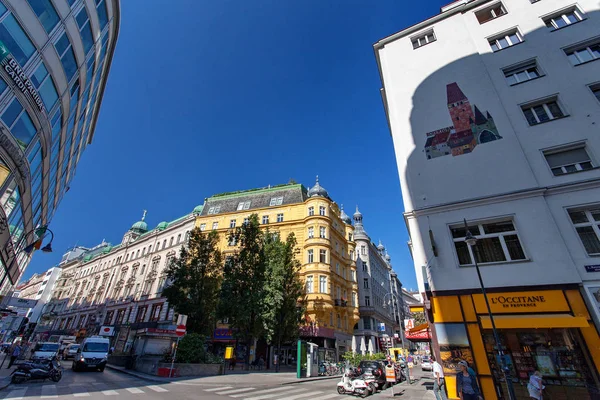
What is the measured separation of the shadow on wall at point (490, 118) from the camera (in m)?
11.7

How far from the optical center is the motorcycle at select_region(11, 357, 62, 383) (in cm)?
1194

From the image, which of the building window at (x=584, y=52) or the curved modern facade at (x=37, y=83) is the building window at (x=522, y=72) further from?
the curved modern facade at (x=37, y=83)

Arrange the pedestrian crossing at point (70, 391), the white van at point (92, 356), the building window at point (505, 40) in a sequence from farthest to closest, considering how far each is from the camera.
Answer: the white van at point (92, 356) < the building window at point (505, 40) < the pedestrian crossing at point (70, 391)

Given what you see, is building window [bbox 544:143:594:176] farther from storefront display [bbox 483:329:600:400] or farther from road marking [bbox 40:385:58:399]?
road marking [bbox 40:385:58:399]

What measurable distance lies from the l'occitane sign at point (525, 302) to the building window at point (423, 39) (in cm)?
1625

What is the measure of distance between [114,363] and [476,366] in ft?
95.1

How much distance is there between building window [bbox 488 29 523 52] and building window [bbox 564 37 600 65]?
96.7 inches

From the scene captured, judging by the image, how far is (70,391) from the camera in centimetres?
1030

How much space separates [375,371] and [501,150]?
1455 centimetres

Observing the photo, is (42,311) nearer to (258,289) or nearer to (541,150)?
(258,289)

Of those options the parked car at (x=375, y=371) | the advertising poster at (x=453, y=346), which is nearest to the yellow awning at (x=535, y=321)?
the advertising poster at (x=453, y=346)

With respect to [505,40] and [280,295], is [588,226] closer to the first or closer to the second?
[505,40]

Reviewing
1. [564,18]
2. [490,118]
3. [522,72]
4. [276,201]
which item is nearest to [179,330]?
[490,118]

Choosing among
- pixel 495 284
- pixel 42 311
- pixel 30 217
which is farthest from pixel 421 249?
pixel 42 311
